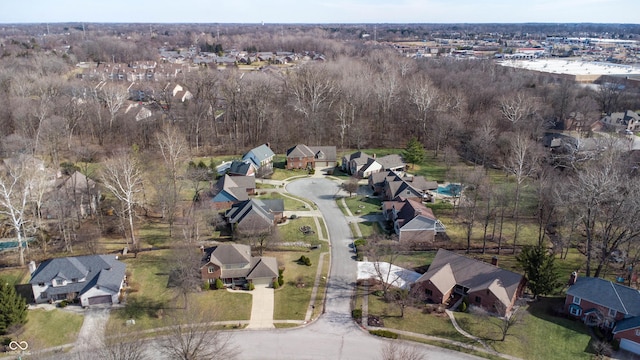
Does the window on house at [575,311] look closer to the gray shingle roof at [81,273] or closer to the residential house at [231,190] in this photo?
the residential house at [231,190]

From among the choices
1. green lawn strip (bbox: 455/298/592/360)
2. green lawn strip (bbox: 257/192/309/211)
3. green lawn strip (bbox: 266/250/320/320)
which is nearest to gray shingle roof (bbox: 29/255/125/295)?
green lawn strip (bbox: 266/250/320/320)

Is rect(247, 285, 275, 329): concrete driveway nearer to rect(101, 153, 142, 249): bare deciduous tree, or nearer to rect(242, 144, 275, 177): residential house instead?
rect(101, 153, 142, 249): bare deciduous tree

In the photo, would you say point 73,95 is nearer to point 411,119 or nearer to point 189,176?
point 189,176

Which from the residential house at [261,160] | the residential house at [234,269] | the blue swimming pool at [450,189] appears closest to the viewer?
the residential house at [234,269]

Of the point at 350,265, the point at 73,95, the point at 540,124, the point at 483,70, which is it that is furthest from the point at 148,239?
the point at 483,70

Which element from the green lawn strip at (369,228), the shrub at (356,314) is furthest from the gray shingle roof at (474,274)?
the green lawn strip at (369,228)

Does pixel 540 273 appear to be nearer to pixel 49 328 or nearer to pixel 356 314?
pixel 356 314
